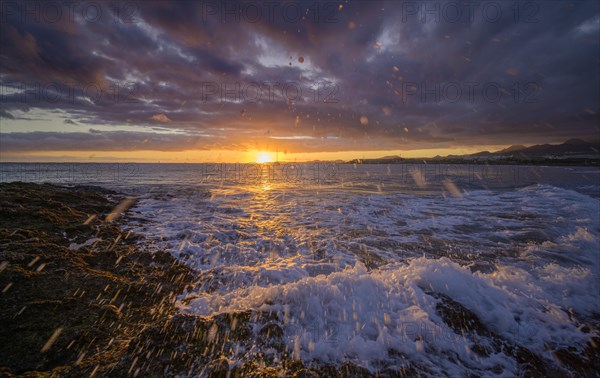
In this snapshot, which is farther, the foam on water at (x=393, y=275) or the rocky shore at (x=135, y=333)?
the foam on water at (x=393, y=275)

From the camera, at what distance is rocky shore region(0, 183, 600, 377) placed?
311 cm

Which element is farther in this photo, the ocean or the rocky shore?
the ocean

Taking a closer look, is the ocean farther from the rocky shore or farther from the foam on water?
the rocky shore

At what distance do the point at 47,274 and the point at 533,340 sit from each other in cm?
916

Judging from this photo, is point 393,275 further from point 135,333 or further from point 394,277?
point 135,333

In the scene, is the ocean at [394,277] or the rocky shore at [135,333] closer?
the rocky shore at [135,333]

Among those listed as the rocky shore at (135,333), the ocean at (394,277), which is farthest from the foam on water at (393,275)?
the rocky shore at (135,333)

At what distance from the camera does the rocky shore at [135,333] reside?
3.11 metres

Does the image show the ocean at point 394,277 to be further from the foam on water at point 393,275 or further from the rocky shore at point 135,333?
the rocky shore at point 135,333

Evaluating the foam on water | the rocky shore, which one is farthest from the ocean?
the rocky shore

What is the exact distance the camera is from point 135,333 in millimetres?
3768

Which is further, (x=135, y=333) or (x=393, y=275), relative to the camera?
(x=393, y=275)

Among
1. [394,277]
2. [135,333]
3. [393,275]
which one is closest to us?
[135,333]

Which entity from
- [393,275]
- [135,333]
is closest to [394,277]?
[393,275]
